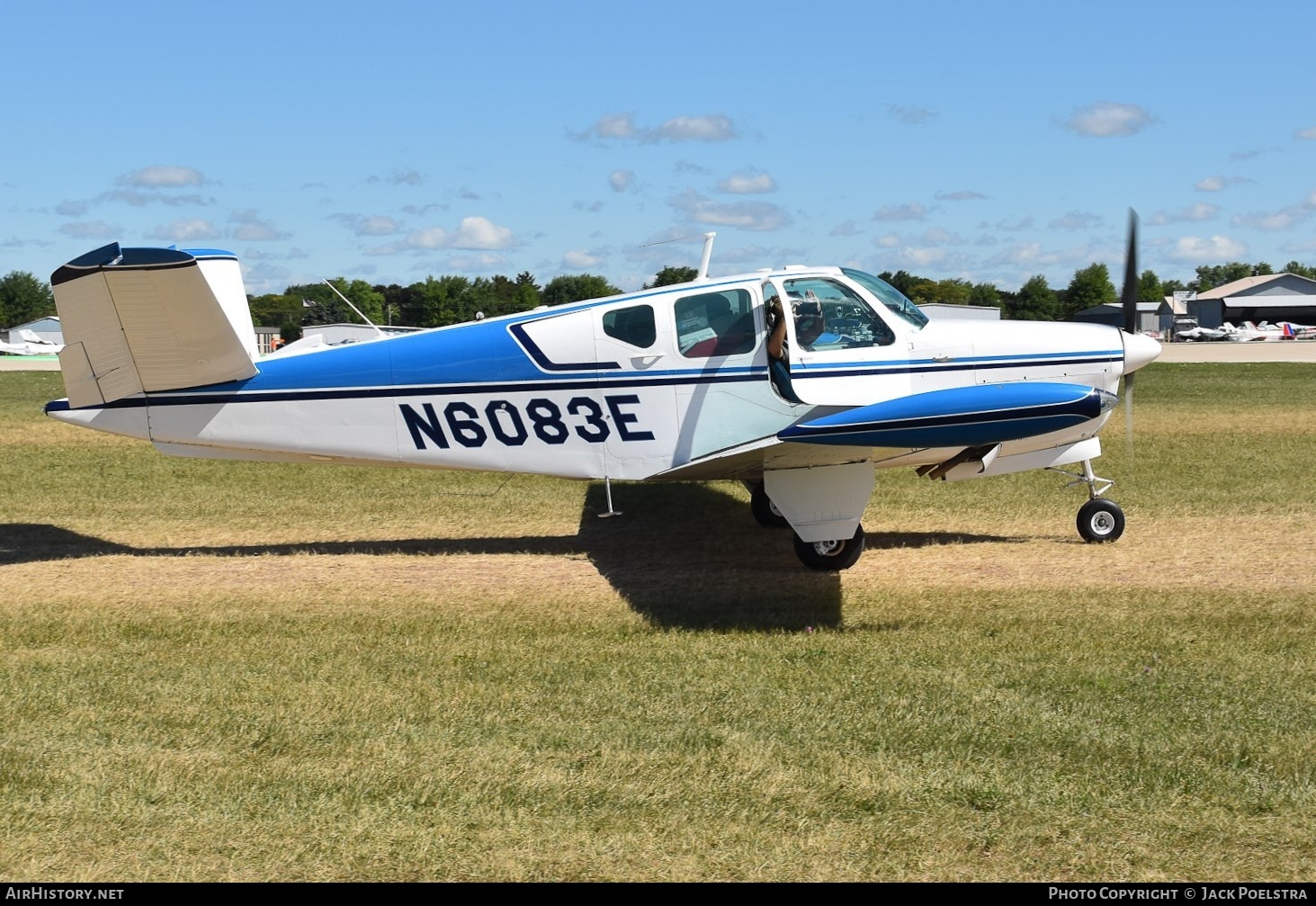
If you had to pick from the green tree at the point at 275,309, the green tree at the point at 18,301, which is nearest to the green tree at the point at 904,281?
the green tree at the point at 275,309

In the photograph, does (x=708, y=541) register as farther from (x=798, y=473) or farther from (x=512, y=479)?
(x=512, y=479)

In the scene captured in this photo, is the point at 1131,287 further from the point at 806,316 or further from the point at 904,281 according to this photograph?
the point at 904,281

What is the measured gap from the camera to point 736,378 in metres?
9.53

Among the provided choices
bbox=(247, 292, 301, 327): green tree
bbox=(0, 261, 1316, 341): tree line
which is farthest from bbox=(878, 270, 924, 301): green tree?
bbox=(247, 292, 301, 327): green tree

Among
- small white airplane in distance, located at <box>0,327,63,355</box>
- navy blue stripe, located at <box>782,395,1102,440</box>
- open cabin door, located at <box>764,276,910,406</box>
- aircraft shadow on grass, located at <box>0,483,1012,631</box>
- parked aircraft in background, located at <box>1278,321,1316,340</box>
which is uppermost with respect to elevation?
small white airplane in distance, located at <box>0,327,63,355</box>

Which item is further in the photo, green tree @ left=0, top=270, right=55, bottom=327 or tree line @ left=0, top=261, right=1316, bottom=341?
green tree @ left=0, top=270, right=55, bottom=327

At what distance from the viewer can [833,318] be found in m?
9.48

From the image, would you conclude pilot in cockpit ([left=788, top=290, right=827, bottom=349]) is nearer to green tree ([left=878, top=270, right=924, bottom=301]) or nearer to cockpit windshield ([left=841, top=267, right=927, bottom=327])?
cockpit windshield ([left=841, top=267, right=927, bottom=327])

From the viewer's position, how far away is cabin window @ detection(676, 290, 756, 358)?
9.52 m

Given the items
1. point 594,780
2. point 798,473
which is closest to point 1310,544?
point 798,473

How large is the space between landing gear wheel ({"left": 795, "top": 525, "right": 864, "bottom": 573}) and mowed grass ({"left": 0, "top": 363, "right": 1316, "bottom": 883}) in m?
0.24

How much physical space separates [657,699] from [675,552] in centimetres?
446

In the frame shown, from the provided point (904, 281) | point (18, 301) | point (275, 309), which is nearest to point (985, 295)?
point (904, 281)
